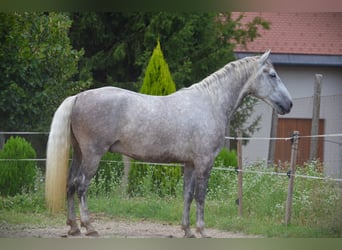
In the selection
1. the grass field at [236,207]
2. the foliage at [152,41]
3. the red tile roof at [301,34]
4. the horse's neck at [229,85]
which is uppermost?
the red tile roof at [301,34]

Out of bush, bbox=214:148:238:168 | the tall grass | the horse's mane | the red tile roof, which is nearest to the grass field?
the tall grass

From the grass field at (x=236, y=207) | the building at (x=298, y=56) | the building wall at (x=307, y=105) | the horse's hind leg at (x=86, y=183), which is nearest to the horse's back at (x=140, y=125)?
the horse's hind leg at (x=86, y=183)

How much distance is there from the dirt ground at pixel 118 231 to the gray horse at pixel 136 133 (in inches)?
9.6

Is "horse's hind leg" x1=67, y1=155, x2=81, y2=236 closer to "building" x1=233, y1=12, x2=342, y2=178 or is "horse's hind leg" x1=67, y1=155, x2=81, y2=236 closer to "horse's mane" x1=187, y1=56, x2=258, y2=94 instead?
"horse's mane" x1=187, y1=56, x2=258, y2=94

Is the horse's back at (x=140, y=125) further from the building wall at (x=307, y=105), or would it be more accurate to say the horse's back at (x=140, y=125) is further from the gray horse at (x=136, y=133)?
the building wall at (x=307, y=105)

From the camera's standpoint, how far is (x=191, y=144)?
506cm

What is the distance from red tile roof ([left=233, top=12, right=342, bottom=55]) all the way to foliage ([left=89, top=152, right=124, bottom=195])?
397cm

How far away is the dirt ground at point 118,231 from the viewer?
16.5 feet

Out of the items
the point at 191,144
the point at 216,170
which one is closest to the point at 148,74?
the point at 216,170

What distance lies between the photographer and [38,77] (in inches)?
307

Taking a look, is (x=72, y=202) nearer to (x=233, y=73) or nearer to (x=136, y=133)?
(x=136, y=133)

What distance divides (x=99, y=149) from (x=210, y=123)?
94cm

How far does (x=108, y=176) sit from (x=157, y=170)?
0.84 m

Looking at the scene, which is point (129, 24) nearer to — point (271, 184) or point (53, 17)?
point (53, 17)
